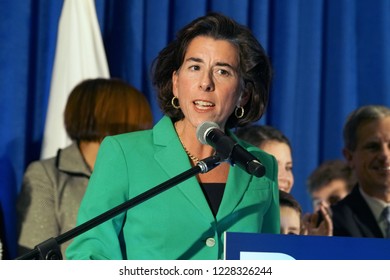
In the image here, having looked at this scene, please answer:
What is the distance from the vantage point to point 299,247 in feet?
5.28

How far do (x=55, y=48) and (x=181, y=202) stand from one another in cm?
188

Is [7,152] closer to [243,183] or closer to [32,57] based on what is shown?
[32,57]

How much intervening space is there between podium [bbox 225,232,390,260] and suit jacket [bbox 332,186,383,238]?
1635 mm

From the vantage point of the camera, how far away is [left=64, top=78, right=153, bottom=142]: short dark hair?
129 inches

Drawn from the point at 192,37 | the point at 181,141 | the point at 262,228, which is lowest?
the point at 262,228

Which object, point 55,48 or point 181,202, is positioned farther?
point 55,48

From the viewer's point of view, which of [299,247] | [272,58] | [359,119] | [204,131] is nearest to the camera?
[299,247]

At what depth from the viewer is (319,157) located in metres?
4.36

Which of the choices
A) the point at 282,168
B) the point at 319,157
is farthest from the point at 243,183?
the point at 319,157

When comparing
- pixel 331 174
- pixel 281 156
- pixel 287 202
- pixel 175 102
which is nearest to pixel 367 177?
pixel 281 156

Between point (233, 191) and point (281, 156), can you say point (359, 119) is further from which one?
point (233, 191)

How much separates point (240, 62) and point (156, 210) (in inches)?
19.3

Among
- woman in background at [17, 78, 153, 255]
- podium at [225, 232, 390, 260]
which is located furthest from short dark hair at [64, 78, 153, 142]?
podium at [225, 232, 390, 260]
